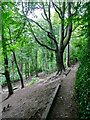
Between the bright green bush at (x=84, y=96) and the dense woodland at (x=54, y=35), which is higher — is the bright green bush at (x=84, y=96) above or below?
below

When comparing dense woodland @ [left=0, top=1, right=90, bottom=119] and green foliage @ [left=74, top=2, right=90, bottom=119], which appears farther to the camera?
dense woodland @ [left=0, top=1, right=90, bottom=119]

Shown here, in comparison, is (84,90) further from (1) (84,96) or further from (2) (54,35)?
(2) (54,35)

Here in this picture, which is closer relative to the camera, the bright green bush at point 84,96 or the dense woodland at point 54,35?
the bright green bush at point 84,96

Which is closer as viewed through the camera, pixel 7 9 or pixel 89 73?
pixel 89 73

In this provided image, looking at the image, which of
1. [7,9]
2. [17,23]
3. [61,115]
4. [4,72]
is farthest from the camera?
[4,72]

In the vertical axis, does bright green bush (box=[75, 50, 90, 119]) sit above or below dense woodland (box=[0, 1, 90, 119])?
below

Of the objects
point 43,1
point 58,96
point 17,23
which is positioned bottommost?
point 58,96

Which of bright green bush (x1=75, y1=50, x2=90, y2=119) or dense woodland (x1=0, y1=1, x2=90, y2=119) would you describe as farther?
dense woodland (x1=0, y1=1, x2=90, y2=119)

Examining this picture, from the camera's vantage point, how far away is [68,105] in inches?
147

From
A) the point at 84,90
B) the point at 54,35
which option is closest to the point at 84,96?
the point at 84,90

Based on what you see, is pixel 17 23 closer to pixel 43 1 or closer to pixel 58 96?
pixel 58 96

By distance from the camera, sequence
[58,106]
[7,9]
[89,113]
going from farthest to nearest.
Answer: [7,9]
[58,106]
[89,113]

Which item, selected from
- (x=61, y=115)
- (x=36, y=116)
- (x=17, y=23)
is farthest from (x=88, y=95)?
(x=17, y=23)

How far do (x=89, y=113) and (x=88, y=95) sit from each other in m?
0.53
